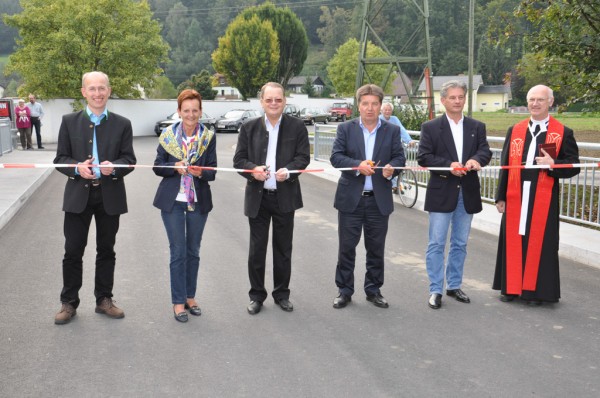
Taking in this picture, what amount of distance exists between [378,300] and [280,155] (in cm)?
157

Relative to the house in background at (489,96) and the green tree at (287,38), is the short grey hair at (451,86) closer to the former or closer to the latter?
the green tree at (287,38)

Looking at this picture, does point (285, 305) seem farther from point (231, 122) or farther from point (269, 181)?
point (231, 122)

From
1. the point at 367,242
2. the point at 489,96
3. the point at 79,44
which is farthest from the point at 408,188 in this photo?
the point at 489,96

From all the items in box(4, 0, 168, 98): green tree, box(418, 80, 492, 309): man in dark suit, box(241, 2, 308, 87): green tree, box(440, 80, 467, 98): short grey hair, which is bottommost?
box(418, 80, 492, 309): man in dark suit

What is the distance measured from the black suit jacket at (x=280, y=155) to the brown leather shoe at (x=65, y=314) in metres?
1.65

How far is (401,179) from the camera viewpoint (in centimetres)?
1246

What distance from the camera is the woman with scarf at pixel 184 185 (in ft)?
17.6

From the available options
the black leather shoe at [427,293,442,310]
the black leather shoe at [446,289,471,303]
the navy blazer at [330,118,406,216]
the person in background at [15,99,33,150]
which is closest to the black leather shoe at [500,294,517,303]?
the black leather shoe at [446,289,471,303]

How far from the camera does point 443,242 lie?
6035mm

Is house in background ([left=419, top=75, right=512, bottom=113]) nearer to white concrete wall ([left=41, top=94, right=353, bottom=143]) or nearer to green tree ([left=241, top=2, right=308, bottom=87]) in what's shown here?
green tree ([left=241, top=2, right=308, bottom=87])

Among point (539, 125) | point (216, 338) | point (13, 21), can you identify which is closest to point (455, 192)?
point (539, 125)

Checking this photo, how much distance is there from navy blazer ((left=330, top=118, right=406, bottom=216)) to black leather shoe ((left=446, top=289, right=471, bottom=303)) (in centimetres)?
104

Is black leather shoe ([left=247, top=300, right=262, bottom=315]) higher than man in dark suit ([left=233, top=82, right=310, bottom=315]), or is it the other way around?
man in dark suit ([left=233, top=82, right=310, bottom=315])

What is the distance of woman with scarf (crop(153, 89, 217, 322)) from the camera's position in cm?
536
